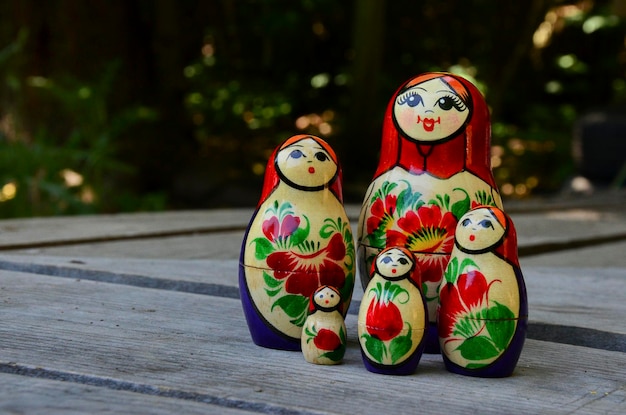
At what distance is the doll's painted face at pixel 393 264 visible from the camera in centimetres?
129

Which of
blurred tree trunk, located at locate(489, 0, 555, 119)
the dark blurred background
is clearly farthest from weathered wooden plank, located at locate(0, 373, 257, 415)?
blurred tree trunk, located at locate(489, 0, 555, 119)

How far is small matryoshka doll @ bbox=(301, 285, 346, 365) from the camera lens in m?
1.29

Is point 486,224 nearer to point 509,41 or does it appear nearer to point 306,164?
point 306,164

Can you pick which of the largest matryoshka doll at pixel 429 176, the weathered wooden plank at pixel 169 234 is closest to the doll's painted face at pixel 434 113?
the largest matryoshka doll at pixel 429 176

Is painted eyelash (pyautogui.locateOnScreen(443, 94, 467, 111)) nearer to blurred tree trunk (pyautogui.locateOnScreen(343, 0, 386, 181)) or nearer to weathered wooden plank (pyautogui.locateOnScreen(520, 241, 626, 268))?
weathered wooden plank (pyautogui.locateOnScreen(520, 241, 626, 268))

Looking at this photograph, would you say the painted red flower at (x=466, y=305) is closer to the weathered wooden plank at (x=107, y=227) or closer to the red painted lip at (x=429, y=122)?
the red painted lip at (x=429, y=122)

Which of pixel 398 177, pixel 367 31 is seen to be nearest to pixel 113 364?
pixel 398 177

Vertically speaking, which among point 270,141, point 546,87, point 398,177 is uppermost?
point 398,177

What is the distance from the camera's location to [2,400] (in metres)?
1.01

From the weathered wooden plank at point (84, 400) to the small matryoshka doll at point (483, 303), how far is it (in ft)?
1.27

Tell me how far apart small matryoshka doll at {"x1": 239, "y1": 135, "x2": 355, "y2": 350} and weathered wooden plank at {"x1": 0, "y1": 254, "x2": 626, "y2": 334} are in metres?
0.38

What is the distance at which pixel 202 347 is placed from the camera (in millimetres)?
1333

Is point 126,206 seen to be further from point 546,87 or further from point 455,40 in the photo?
point 546,87

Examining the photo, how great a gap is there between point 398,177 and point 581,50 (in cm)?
891
